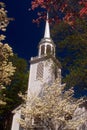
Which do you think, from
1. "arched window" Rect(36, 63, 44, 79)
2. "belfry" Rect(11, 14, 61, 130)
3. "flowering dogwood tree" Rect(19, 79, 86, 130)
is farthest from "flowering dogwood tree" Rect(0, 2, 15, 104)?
"arched window" Rect(36, 63, 44, 79)

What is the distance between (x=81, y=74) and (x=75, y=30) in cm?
303

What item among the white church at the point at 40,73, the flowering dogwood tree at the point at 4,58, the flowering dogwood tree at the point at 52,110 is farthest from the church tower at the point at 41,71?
the flowering dogwood tree at the point at 4,58

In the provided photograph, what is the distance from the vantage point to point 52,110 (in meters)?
31.2

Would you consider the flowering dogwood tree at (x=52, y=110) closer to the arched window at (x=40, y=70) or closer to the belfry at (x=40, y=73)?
the belfry at (x=40, y=73)

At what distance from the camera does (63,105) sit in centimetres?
3194

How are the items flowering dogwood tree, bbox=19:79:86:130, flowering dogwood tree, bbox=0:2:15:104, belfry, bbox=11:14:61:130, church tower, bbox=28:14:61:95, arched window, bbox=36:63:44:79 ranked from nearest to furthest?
flowering dogwood tree, bbox=0:2:15:104 → flowering dogwood tree, bbox=19:79:86:130 → belfry, bbox=11:14:61:130 → church tower, bbox=28:14:61:95 → arched window, bbox=36:63:44:79

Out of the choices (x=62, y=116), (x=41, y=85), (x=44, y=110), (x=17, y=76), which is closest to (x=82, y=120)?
(x=62, y=116)

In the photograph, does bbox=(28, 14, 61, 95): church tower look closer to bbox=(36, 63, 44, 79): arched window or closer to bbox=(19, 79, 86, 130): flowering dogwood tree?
bbox=(36, 63, 44, 79): arched window

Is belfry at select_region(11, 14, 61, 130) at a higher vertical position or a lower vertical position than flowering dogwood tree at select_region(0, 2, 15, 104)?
higher

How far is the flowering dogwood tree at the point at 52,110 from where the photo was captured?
1188 inches

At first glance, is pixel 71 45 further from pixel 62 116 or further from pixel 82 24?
pixel 62 116

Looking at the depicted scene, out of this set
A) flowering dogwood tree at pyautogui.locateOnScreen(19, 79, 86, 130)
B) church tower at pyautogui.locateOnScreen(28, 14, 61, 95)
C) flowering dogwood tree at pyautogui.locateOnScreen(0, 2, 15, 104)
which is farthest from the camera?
church tower at pyautogui.locateOnScreen(28, 14, 61, 95)

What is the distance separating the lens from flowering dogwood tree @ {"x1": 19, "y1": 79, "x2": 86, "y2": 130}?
30167mm

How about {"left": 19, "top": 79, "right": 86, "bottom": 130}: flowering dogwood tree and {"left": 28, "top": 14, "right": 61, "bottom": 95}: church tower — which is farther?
{"left": 28, "top": 14, "right": 61, "bottom": 95}: church tower
